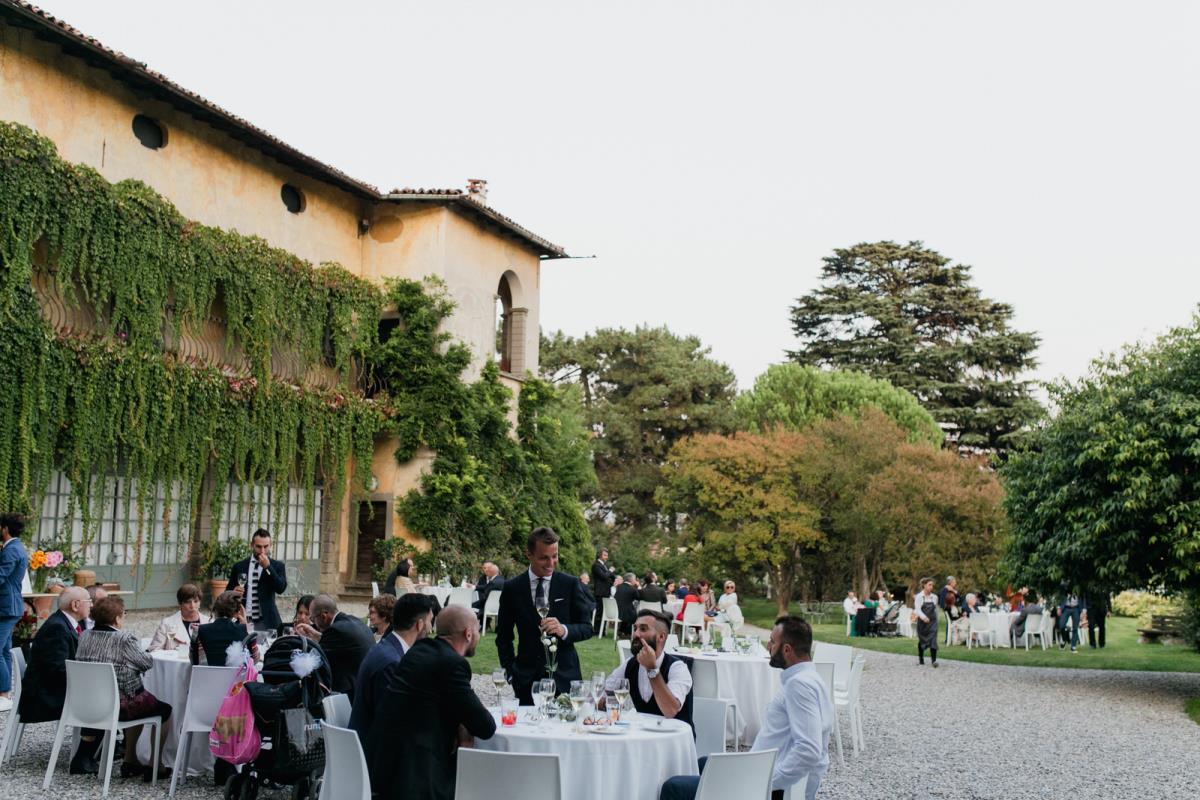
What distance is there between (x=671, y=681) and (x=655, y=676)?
0.42 feet

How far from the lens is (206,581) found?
1914cm

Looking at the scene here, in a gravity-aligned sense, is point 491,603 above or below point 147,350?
below

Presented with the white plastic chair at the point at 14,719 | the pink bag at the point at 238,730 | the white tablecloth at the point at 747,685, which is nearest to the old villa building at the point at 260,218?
the white plastic chair at the point at 14,719

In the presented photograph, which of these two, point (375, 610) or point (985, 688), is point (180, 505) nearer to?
point (375, 610)

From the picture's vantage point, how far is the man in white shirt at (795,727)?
5.57 meters

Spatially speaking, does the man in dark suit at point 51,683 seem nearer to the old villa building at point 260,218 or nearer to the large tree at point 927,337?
the old villa building at point 260,218

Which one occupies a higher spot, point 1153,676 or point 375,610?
point 375,610

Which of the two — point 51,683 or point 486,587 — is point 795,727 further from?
point 486,587

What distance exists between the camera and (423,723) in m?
5.08

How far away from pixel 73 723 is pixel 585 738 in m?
4.28

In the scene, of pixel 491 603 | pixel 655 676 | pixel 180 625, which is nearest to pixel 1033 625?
pixel 491 603

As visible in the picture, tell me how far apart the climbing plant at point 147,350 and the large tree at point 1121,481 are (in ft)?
42.7

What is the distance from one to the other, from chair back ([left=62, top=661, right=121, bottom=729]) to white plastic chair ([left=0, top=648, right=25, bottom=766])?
712mm

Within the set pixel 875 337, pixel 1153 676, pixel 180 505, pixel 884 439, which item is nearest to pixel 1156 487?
pixel 1153 676
